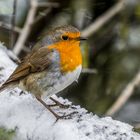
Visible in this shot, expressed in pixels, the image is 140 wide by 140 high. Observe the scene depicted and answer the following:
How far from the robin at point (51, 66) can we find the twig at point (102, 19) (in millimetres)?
2183

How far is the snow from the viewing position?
320 cm

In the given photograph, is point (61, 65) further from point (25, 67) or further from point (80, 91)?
point (80, 91)

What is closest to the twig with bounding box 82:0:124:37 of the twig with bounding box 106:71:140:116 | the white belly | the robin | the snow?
the twig with bounding box 106:71:140:116

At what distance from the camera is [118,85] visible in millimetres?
6457

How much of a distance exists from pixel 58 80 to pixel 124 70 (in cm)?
271

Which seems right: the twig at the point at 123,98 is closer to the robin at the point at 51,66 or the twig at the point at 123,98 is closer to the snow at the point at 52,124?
the robin at the point at 51,66

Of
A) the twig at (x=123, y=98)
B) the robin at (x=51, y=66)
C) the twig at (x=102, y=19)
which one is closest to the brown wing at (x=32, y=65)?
the robin at (x=51, y=66)

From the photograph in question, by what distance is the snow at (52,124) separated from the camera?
320 cm

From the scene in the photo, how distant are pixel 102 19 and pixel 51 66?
2496mm

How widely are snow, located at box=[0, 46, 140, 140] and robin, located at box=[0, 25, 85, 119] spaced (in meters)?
0.13

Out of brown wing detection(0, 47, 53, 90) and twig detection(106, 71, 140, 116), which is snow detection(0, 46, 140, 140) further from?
twig detection(106, 71, 140, 116)

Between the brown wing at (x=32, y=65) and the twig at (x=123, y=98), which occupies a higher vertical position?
the twig at (x=123, y=98)

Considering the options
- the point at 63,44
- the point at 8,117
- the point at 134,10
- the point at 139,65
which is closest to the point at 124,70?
the point at 139,65

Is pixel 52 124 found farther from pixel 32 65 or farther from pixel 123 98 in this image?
pixel 123 98
